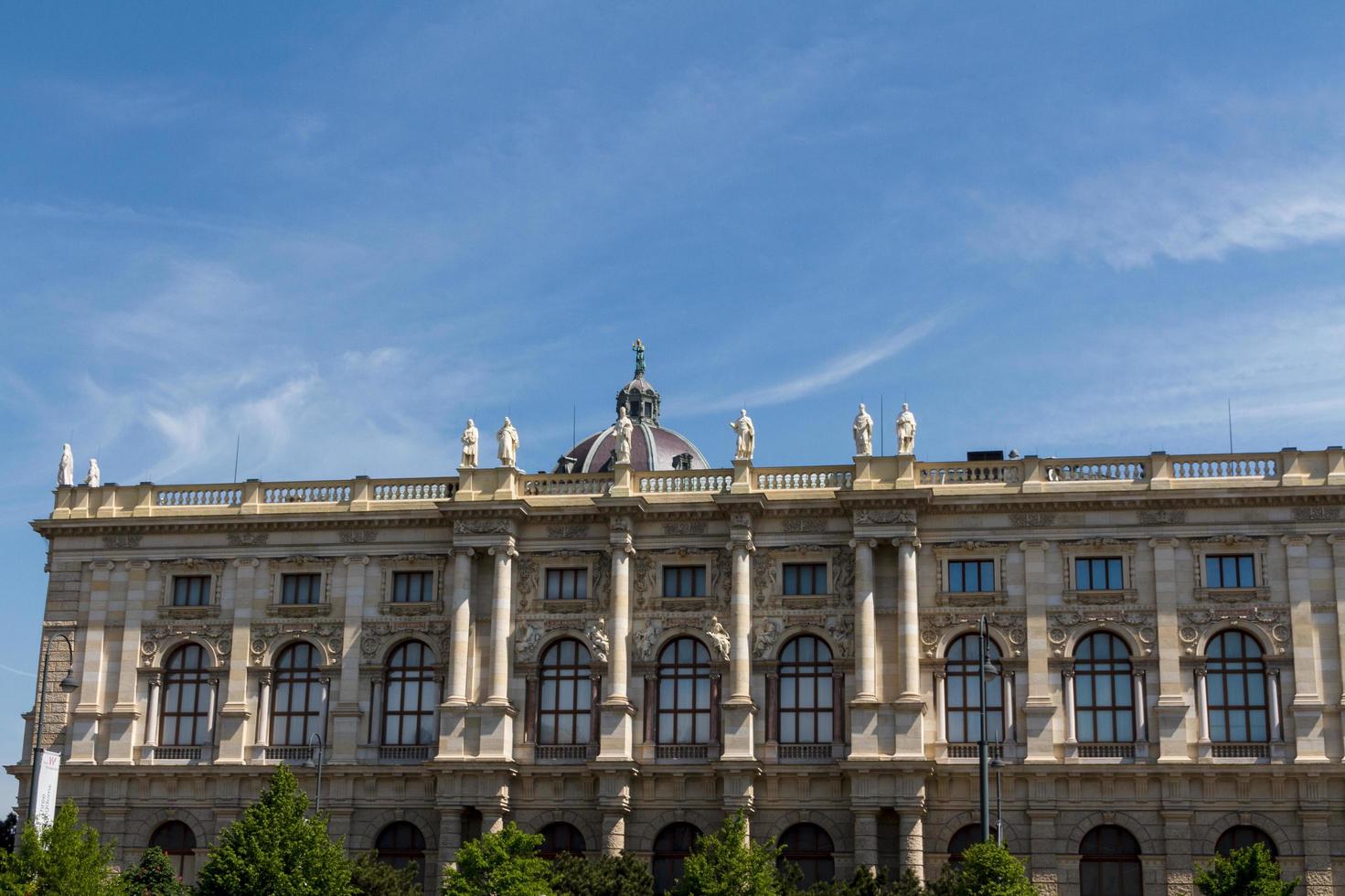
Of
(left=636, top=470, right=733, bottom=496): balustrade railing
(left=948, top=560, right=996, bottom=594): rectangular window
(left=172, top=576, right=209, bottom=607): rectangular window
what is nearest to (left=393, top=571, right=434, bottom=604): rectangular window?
(left=172, top=576, right=209, bottom=607): rectangular window

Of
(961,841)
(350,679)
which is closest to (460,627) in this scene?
(350,679)

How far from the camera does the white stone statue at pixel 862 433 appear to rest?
6150 cm

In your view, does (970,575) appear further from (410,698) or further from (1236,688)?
(410,698)

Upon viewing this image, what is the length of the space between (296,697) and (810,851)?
60.5 feet

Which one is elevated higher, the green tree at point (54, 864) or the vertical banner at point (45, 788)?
the vertical banner at point (45, 788)

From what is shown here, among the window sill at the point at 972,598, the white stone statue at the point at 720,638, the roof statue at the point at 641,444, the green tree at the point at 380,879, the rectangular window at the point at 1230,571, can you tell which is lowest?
the green tree at the point at 380,879

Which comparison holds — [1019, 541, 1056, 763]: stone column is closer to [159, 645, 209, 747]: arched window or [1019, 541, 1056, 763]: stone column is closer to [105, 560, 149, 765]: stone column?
[159, 645, 209, 747]: arched window

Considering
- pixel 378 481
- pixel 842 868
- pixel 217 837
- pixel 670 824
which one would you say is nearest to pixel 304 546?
pixel 378 481

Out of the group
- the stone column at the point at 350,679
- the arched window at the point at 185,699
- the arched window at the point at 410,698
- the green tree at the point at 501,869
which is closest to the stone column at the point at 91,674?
the arched window at the point at 185,699

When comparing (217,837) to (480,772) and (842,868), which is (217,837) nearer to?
(480,772)

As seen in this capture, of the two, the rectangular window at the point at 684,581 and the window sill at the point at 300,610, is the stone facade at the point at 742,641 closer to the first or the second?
the window sill at the point at 300,610

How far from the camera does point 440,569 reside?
63.2m

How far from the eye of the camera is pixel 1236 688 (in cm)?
5788

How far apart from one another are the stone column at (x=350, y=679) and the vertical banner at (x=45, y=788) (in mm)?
13055
